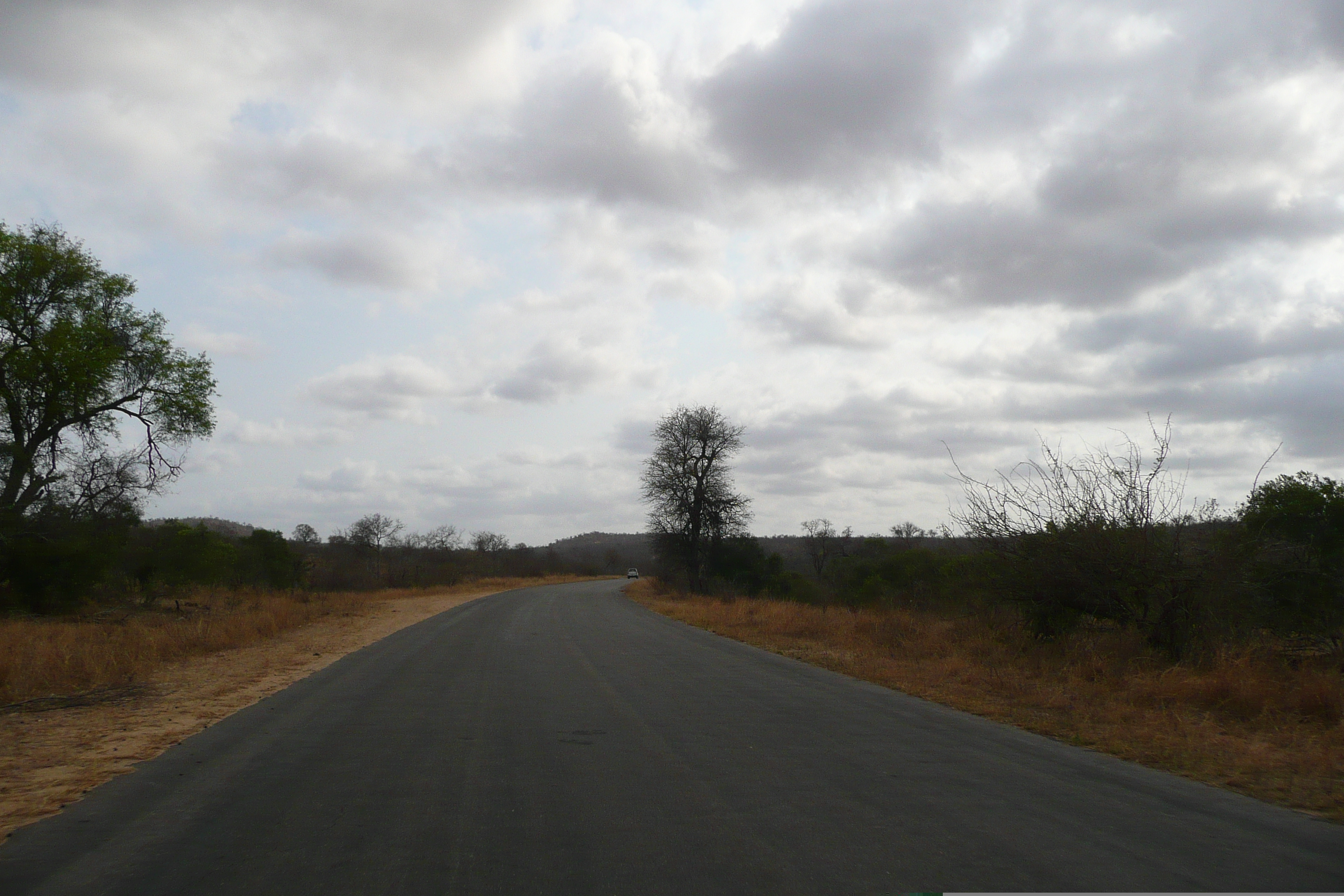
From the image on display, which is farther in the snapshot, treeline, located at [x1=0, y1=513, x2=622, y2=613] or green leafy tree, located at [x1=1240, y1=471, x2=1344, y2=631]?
treeline, located at [x1=0, y1=513, x2=622, y2=613]

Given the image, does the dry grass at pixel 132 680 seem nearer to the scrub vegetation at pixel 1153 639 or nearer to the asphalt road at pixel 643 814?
the asphalt road at pixel 643 814

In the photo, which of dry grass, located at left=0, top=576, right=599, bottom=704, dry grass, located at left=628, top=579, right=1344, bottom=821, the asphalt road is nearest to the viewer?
the asphalt road

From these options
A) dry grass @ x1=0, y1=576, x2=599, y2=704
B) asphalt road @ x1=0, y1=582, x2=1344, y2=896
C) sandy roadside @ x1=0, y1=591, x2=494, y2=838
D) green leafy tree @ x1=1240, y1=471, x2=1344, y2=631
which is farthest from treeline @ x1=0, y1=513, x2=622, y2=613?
green leafy tree @ x1=1240, y1=471, x2=1344, y2=631

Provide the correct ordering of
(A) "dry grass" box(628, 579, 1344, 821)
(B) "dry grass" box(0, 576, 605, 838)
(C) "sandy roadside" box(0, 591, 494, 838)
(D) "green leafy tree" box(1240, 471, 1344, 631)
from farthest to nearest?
(D) "green leafy tree" box(1240, 471, 1344, 631)
(A) "dry grass" box(628, 579, 1344, 821)
(B) "dry grass" box(0, 576, 605, 838)
(C) "sandy roadside" box(0, 591, 494, 838)

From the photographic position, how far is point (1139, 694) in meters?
10.1

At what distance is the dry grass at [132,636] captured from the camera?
37.9 ft

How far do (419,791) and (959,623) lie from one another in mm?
14640

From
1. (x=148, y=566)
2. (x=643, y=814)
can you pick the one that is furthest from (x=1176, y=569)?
(x=148, y=566)

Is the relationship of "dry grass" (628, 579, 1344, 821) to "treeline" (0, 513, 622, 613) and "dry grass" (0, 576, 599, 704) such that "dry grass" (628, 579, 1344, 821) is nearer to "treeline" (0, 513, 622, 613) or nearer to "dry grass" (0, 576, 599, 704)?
"dry grass" (0, 576, 599, 704)

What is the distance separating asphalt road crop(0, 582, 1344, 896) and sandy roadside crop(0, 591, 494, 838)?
31cm

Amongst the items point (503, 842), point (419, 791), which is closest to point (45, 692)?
point (419, 791)

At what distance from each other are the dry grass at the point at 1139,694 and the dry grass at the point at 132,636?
1149 cm

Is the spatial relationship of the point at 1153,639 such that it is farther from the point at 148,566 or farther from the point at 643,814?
the point at 148,566

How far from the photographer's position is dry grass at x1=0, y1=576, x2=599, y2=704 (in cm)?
1155
